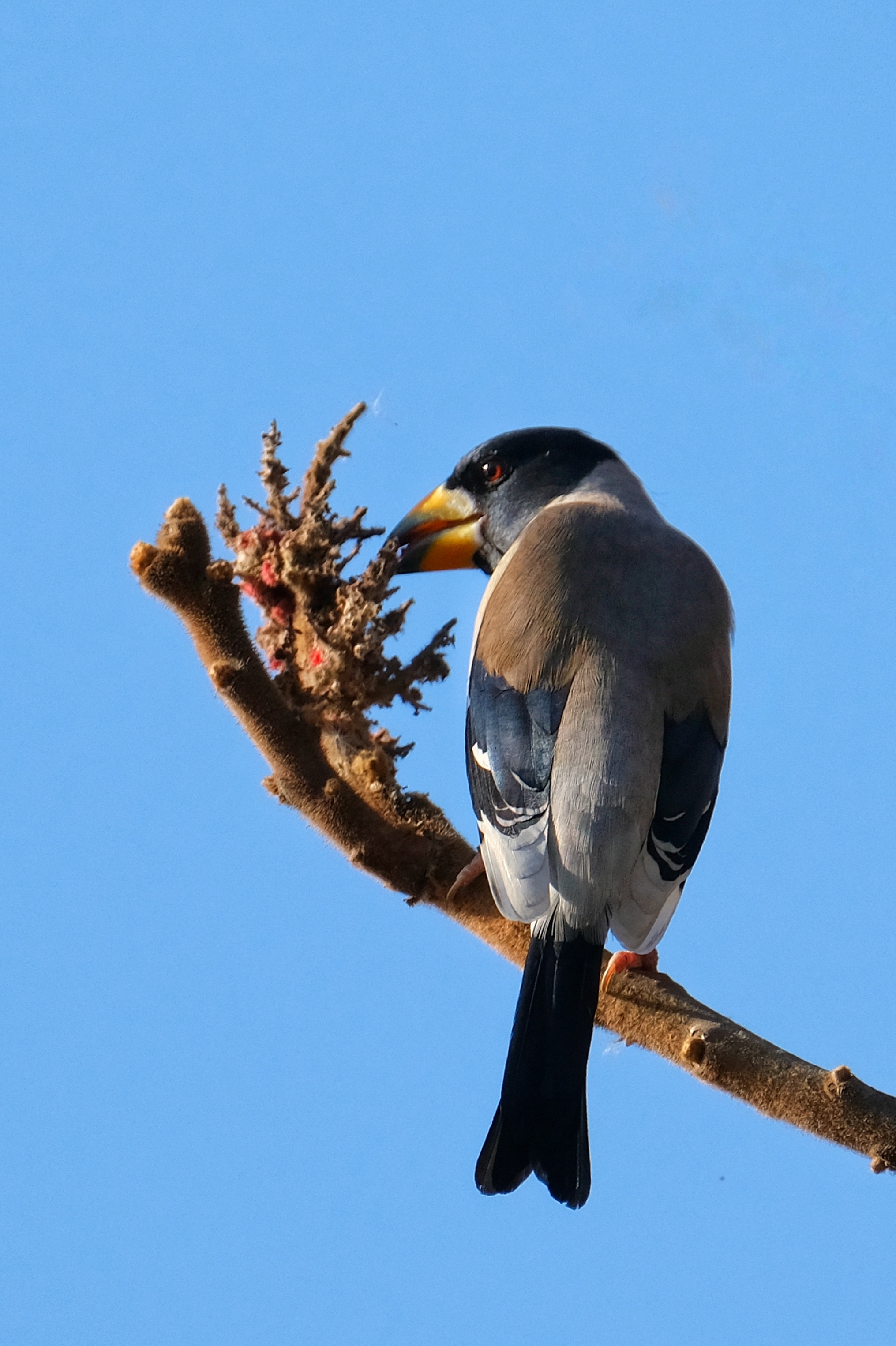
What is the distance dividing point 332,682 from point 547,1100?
1055 mm

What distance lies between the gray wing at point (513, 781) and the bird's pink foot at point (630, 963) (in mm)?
237

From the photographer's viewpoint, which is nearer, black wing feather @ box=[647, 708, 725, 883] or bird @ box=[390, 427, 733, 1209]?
bird @ box=[390, 427, 733, 1209]

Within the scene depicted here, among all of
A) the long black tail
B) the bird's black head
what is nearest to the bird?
the long black tail

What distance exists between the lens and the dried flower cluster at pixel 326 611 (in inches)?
122

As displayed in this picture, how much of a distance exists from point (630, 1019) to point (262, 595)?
1.34 meters

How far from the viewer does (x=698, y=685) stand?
355cm

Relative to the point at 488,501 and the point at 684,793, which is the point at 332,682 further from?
the point at 488,501

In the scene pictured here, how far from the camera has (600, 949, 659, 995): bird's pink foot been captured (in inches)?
123

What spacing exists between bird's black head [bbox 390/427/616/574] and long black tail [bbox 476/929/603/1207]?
180 centimetres

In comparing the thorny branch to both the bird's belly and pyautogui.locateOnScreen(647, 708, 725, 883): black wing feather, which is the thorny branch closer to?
the bird's belly

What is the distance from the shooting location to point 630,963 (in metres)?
3.13

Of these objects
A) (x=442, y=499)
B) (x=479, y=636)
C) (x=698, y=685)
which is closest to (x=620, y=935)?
(x=698, y=685)

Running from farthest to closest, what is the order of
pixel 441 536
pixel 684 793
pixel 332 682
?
pixel 441 536 → pixel 684 793 → pixel 332 682

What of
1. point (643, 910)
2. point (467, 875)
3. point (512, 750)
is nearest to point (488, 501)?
point (512, 750)
